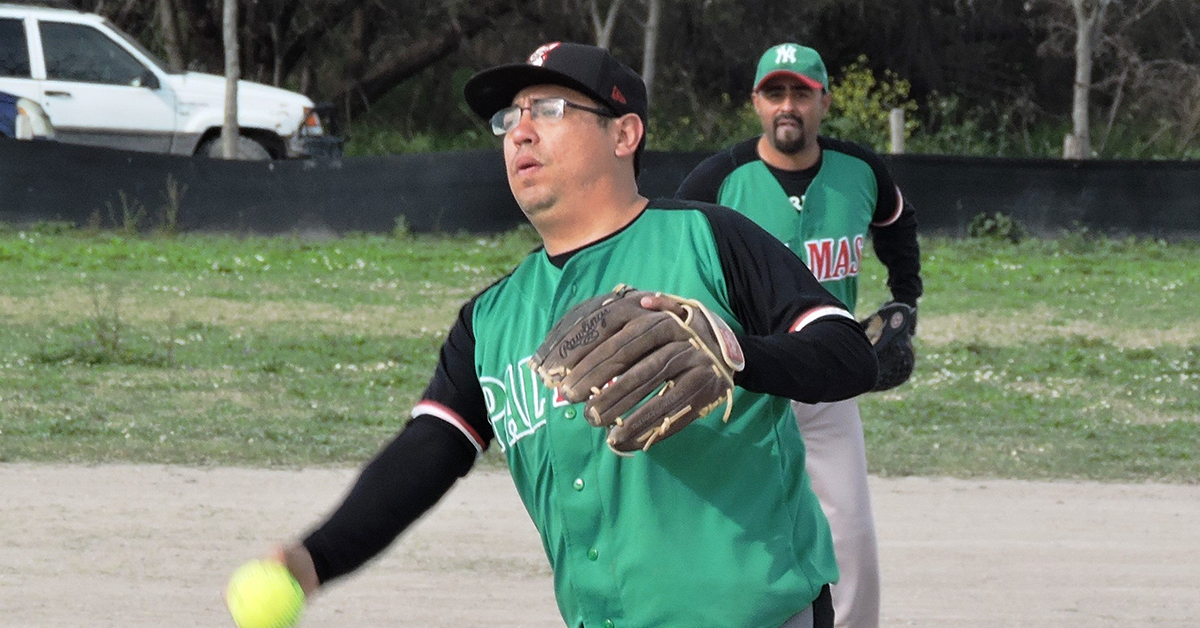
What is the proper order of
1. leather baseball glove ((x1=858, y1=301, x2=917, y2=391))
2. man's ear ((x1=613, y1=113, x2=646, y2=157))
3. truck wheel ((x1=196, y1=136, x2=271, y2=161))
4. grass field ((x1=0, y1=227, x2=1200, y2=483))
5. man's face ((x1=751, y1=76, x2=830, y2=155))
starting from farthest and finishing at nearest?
truck wheel ((x1=196, y1=136, x2=271, y2=161))
grass field ((x1=0, y1=227, x2=1200, y2=483))
man's face ((x1=751, y1=76, x2=830, y2=155))
leather baseball glove ((x1=858, y1=301, x2=917, y2=391))
man's ear ((x1=613, y1=113, x2=646, y2=157))

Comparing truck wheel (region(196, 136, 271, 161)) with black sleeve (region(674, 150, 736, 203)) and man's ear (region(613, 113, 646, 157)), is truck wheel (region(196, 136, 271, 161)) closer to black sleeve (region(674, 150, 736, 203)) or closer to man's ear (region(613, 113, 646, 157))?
black sleeve (region(674, 150, 736, 203))

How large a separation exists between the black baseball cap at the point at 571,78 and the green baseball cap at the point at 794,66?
2647mm

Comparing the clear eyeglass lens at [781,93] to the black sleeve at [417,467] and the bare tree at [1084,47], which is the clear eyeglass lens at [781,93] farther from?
the bare tree at [1084,47]

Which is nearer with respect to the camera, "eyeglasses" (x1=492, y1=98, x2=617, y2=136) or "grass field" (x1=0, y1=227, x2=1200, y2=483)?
"eyeglasses" (x1=492, y1=98, x2=617, y2=136)

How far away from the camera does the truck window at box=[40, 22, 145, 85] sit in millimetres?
18188

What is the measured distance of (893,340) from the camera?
218 inches

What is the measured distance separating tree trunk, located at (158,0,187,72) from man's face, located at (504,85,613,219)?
80.2 ft

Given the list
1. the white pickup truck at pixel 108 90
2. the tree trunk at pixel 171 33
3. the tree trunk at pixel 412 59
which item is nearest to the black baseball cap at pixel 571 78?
the white pickup truck at pixel 108 90

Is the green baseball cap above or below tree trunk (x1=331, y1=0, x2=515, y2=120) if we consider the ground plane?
above

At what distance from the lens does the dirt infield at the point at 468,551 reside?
5859 millimetres

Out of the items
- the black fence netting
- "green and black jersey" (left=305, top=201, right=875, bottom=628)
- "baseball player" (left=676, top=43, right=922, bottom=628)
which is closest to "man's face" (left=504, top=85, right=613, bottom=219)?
"green and black jersey" (left=305, top=201, right=875, bottom=628)

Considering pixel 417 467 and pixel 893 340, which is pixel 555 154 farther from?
pixel 893 340

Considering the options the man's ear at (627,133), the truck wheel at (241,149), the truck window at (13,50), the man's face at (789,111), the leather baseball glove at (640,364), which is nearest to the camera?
the leather baseball glove at (640,364)

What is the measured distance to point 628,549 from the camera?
2844 millimetres
